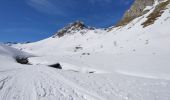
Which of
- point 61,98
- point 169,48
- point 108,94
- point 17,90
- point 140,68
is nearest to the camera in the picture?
point 61,98

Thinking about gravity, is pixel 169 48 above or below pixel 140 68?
above

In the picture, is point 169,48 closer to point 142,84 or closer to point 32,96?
point 142,84

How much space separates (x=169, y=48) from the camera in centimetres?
2322

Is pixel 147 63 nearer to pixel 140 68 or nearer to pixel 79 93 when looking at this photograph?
pixel 140 68

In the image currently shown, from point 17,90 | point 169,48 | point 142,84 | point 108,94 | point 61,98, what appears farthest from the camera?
point 169,48

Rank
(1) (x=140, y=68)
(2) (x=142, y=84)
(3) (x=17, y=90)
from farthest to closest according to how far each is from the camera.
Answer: (1) (x=140, y=68) → (2) (x=142, y=84) → (3) (x=17, y=90)

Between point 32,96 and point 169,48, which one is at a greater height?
point 169,48

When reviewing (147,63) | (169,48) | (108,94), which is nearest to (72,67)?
(147,63)

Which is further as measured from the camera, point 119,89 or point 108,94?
point 119,89

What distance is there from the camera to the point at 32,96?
9336 mm

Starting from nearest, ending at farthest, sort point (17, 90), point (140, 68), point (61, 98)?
point (61, 98)
point (17, 90)
point (140, 68)

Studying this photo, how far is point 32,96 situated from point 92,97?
2.59 metres

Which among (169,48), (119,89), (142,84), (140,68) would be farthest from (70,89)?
(169,48)

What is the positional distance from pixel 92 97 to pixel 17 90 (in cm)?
385
